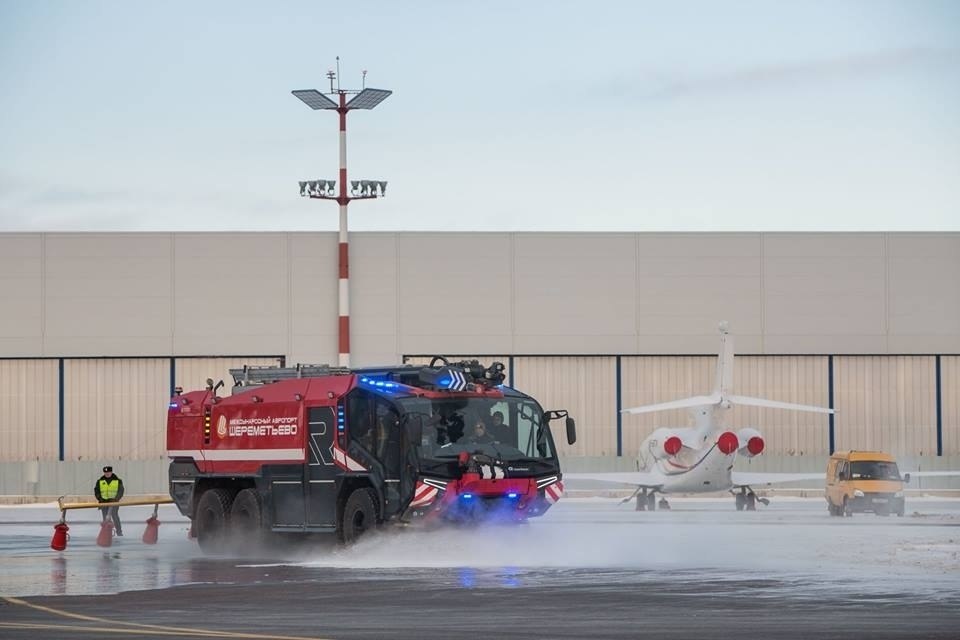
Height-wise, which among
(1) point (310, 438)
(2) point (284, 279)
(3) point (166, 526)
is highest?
(2) point (284, 279)

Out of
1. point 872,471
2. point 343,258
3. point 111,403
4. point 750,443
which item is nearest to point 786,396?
point 750,443

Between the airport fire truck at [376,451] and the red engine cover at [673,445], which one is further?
the red engine cover at [673,445]

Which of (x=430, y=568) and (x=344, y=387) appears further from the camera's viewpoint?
(x=344, y=387)

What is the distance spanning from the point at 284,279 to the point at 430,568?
39996 millimetres

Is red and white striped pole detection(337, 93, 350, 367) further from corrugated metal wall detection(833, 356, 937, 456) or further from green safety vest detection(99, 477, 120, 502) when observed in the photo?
corrugated metal wall detection(833, 356, 937, 456)

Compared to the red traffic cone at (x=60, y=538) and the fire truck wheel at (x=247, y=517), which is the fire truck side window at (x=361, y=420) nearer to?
the fire truck wheel at (x=247, y=517)

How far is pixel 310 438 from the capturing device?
29375 millimetres

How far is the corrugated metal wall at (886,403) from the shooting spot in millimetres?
67188

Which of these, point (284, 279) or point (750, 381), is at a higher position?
point (284, 279)

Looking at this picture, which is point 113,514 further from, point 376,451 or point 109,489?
point 376,451

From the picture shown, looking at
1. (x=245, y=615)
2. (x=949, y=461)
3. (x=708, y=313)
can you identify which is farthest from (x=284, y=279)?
(x=245, y=615)

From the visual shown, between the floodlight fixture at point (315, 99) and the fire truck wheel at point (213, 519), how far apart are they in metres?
26.8

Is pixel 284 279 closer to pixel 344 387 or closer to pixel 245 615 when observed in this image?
pixel 344 387

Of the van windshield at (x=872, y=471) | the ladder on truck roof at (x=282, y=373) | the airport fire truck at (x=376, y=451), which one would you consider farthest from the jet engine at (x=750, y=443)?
the ladder on truck roof at (x=282, y=373)
